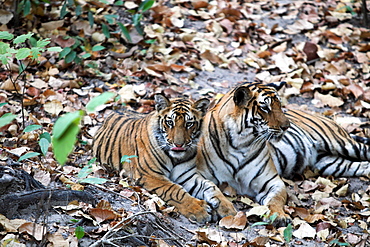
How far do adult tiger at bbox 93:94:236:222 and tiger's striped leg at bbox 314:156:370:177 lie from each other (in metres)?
1.60

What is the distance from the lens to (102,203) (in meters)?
3.56

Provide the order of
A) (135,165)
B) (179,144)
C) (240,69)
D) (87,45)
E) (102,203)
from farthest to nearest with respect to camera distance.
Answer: (240,69) → (87,45) → (135,165) → (179,144) → (102,203)

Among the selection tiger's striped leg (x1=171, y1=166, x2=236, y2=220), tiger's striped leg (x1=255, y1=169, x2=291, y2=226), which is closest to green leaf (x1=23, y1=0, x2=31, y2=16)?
tiger's striped leg (x1=171, y1=166, x2=236, y2=220)

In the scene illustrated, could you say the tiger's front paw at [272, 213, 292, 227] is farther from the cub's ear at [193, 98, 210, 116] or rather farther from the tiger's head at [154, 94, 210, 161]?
the cub's ear at [193, 98, 210, 116]

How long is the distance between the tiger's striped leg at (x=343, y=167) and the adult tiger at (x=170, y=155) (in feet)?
5.25

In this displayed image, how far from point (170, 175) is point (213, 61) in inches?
113

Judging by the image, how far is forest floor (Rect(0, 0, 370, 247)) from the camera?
10.8 ft

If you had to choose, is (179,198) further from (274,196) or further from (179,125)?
(274,196)

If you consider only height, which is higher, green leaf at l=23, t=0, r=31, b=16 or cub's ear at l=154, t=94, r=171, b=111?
green leaf at l=23, t=0, r=31, b=16

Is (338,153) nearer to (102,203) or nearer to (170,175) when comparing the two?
(170,175)

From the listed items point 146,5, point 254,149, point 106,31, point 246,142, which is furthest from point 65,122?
point 146,5

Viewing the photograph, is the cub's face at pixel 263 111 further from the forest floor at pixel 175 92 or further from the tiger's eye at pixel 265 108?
the forest floor at pixel 175 92

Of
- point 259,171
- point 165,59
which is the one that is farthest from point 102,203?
point 165,59

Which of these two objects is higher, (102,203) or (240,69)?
(102,203)
